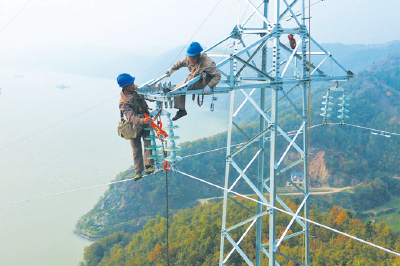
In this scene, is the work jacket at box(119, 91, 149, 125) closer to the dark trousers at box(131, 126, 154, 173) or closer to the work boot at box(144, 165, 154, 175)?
the dark trousers at box(131, 126, 154, 173)

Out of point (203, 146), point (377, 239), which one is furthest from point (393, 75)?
point (377, 239)

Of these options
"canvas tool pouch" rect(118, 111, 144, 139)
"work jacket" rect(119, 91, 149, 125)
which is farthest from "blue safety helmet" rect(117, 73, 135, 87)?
"canvas tool pouch" rect(118, 111, 144, 139)

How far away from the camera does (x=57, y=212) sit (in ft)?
275

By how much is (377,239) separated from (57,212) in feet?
244

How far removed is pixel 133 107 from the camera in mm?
6734

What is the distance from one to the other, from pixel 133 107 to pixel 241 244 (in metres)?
35.2

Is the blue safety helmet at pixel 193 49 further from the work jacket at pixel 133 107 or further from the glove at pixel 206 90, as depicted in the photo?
the work jacket at pixel 133 107

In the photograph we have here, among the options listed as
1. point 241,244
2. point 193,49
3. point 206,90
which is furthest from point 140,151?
point 241,244

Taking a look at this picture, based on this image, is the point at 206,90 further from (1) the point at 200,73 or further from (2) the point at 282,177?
(2) the point at 282,177

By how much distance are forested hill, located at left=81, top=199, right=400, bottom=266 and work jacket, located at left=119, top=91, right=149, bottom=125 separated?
22.7 meters

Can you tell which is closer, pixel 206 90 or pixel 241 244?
pixel 206 90

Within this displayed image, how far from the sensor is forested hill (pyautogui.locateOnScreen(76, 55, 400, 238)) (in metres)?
96.0

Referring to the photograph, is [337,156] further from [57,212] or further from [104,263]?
[57,212]

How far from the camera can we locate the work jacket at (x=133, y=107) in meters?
6.47
